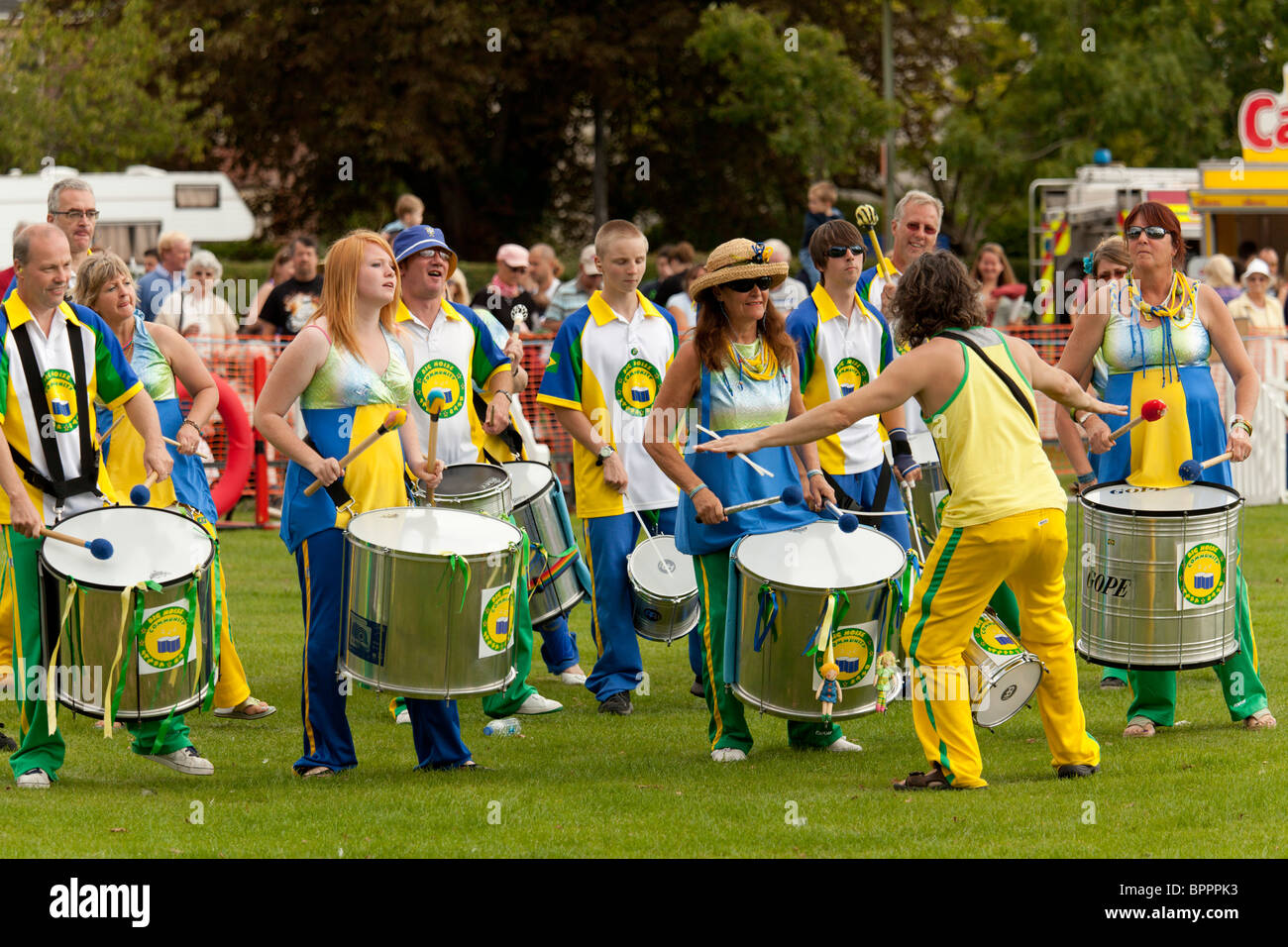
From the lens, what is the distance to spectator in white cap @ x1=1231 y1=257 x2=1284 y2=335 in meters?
17.3

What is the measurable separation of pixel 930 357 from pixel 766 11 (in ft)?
82.7

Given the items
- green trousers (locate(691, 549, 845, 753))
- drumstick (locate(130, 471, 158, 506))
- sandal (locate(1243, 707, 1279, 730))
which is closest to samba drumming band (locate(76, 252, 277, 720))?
drumstick (locate(130, 471, 158, 506))

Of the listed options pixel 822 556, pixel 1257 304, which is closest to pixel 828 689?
pixel 822 556

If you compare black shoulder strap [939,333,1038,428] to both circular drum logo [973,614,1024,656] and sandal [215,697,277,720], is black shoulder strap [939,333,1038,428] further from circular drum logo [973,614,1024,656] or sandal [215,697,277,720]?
sandal [215,697,277,720]

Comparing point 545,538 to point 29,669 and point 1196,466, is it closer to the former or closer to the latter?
point 29,669

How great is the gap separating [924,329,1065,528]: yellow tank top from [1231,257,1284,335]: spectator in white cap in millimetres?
11558

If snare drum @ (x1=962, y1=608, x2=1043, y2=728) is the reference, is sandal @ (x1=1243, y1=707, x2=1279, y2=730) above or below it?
below

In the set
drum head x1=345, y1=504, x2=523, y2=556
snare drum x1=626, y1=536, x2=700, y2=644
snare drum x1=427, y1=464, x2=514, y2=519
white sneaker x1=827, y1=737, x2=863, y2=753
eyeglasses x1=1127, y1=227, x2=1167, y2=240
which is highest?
eyeglasses x1=1127, y1=227, x2=1167, y2=240

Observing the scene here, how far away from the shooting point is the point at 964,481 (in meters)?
6.31

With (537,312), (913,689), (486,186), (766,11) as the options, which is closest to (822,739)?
(913,689)

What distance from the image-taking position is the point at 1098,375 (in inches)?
310

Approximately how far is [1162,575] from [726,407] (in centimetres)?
176
